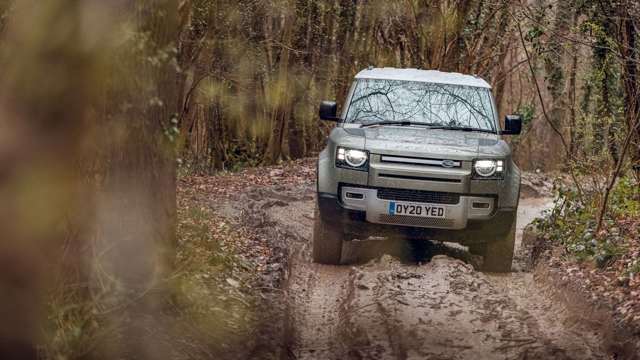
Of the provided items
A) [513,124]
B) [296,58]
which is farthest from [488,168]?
[296,58]

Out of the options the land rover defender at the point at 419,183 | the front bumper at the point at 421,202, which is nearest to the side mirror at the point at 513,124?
the land rover defender at the point at 419,183

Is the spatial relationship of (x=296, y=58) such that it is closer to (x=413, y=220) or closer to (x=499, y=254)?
(x=499, y=254)

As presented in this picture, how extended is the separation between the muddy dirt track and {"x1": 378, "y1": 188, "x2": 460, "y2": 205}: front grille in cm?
66

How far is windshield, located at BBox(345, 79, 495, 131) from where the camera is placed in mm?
9656

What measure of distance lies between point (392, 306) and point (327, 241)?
2088mm

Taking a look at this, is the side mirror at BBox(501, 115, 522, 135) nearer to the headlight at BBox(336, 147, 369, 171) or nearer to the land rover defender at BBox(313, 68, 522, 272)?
the land rover defender at BBox(313, 68, 522, 272)

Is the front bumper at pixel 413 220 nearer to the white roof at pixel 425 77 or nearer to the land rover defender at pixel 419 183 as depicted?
the land rover defender at pixel 419 183

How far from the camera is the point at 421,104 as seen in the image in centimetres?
977

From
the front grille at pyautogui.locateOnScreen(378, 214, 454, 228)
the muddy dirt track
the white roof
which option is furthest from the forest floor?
the white roof

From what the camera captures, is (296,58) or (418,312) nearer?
(418,312)

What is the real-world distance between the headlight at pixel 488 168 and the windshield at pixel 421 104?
2.73ft

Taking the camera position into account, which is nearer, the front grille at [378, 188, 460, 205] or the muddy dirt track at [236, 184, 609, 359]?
the muddy dirt track at [236, 184, 609, 359]

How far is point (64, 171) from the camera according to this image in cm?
483

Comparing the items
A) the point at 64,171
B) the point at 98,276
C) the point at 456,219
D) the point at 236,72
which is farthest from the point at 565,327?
the point at 236,72
